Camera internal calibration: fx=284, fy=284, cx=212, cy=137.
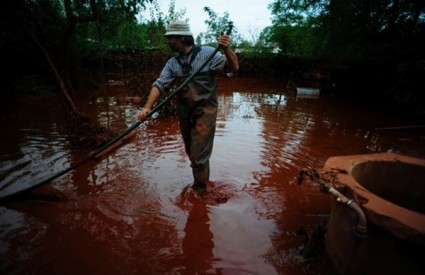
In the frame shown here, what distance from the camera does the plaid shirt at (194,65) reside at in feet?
10.6

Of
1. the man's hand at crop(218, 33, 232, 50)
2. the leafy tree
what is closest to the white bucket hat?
the man's hand at crop(218, 33, 232, 50)

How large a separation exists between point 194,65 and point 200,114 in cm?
57

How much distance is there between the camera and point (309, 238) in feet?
9.26

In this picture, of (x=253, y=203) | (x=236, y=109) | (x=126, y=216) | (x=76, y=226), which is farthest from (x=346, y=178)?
(x=236, y=109)

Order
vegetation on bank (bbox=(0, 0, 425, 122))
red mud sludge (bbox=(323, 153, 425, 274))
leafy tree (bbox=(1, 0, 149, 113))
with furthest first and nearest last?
vegetation on bank (bbox=(0, 0, 425, 122)), leafy tree (bbox=(1, 0, 149, 113)), red mud sludge (bbox=(323, 153, 425, 274))

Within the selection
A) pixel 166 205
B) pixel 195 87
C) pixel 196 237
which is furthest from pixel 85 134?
pixel 196 237

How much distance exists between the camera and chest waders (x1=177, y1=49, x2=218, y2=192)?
3285 mm

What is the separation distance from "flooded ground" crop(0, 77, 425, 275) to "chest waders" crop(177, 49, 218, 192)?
52cm

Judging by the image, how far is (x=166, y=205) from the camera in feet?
11.3

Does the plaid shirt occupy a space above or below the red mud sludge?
above

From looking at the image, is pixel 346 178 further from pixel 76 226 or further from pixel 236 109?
pixel 236 109

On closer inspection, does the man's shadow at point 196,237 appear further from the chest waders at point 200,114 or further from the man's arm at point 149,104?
the man's arm at point 149,104

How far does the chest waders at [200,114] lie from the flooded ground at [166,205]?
0.52 metres

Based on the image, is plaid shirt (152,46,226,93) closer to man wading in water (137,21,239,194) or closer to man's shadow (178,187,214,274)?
man wading in water (137,21,239,194)
